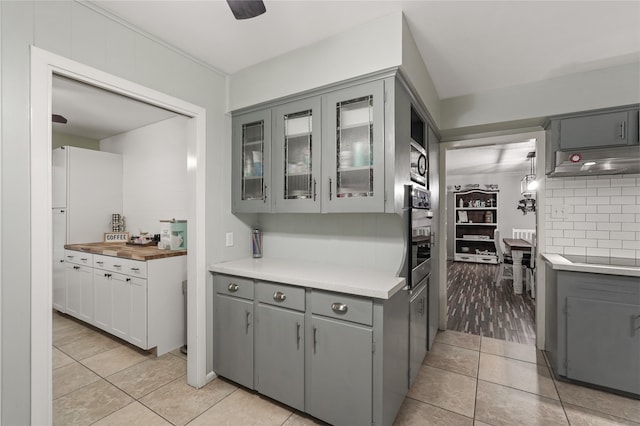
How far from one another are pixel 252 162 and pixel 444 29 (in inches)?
67.5

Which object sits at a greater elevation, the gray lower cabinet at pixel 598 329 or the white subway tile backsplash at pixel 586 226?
the white subway tile backsplash at pixel 586 226

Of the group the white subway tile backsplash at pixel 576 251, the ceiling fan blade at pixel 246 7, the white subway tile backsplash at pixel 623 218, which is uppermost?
the ceiling fan blade at pixel 246 7

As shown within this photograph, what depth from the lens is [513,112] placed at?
109 inches

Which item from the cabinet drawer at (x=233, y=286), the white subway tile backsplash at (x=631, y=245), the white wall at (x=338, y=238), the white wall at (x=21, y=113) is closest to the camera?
the white wall at (x=21, y=113)

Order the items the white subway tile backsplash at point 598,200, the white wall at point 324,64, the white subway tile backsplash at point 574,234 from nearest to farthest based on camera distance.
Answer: the white wall at point 324,64
the white subway tile backsplash at point 598,200
the white subway tile backsplash at point 574,234

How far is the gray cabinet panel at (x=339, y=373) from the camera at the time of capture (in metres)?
1.67

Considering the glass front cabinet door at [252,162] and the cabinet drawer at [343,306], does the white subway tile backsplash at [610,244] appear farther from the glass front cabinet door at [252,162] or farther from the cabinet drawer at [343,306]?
the glass front cabinet door at [252,162]

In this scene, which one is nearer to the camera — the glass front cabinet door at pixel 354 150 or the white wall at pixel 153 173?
the glass front cabinet door at pixel 354 150

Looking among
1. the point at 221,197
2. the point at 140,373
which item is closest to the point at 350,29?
the point at 221,197

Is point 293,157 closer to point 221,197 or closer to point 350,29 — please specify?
point 221,197

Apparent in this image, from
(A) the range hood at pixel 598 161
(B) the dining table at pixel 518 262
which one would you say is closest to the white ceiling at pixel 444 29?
(A) the range hood at pixel 598 161

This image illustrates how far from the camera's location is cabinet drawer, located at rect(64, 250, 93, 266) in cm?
333

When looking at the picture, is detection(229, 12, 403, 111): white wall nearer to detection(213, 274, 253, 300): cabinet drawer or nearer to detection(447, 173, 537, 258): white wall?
detection(213, 274, 253, 300): cabinet drawer

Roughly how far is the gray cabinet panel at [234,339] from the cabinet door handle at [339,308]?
704mm
